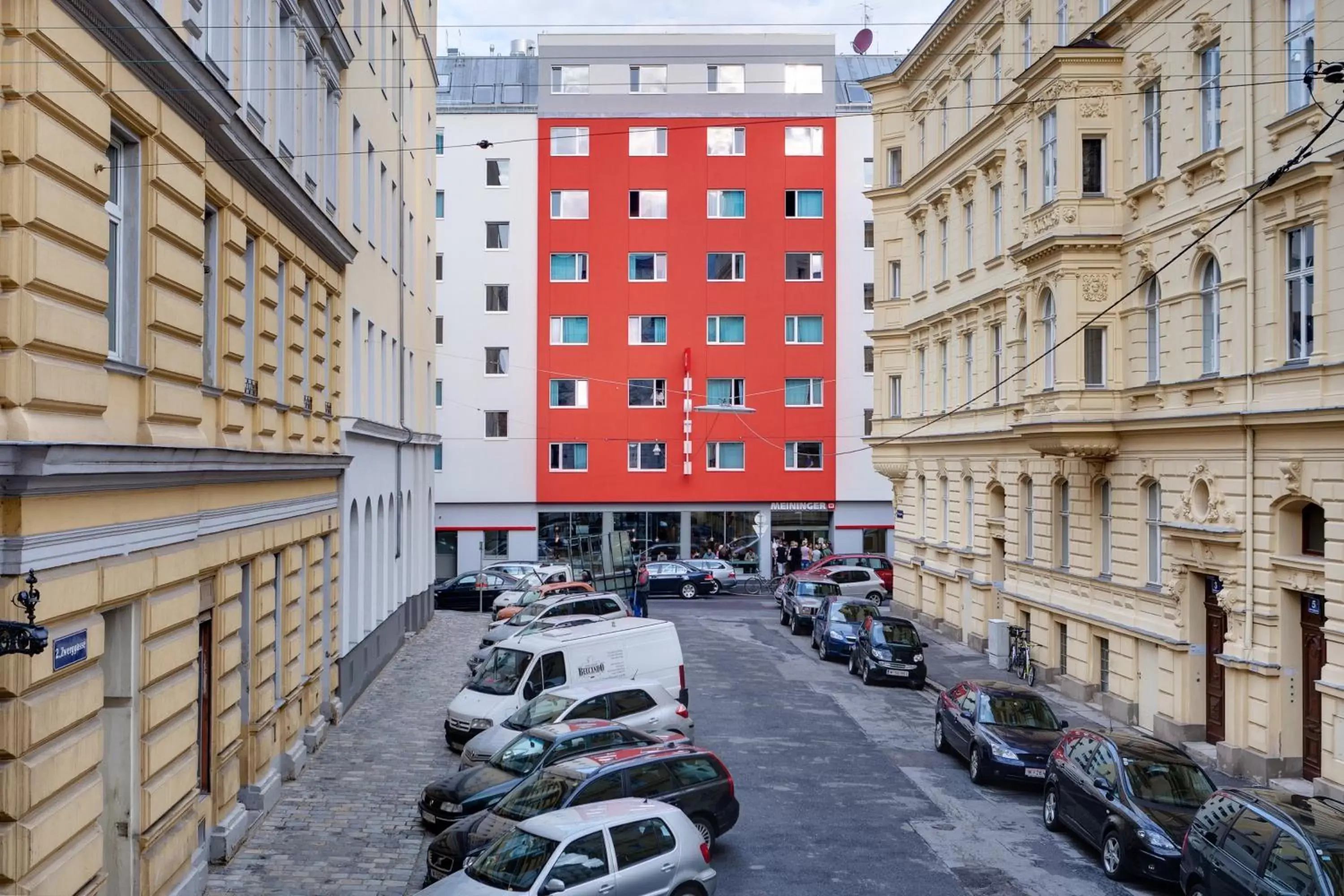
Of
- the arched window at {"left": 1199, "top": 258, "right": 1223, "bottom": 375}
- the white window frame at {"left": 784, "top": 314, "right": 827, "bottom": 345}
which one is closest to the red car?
the white window frame at {"left": 784, "top": 314, "right": 827, "bottom": 345}

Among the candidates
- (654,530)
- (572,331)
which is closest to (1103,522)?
(654,530)

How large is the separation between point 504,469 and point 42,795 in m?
42.4

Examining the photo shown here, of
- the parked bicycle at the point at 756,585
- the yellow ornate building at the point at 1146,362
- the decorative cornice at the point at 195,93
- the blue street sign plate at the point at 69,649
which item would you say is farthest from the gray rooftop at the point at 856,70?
the blue street sign plate at the point at 69,649

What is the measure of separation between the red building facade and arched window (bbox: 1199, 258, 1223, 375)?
98.8 feet

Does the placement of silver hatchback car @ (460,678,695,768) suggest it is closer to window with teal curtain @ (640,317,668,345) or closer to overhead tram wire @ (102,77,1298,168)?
overhead tram wire @ (102,77,1298,168)

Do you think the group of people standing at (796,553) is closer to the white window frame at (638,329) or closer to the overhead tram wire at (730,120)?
the white window frame at (638,329)

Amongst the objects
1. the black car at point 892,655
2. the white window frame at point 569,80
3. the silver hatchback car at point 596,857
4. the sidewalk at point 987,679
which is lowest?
the sidewalk at point 987,679

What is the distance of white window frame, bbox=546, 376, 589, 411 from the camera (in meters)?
50.4

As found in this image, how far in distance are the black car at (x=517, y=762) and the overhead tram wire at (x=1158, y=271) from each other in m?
11.5

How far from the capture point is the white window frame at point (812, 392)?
50969 millimetres

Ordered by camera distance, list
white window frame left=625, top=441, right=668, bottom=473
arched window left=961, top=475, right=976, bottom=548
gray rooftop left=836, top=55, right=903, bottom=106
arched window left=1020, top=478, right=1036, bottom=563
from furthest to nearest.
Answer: gray rooftop left=836, top=55, right=903, bottom=106 → white window frame left=625, top=441, right=668, bottom=473 → arched window left=961, top=475, right=976, bottom=548 → arched window left=1020, top=478, right=1036, bottom=563

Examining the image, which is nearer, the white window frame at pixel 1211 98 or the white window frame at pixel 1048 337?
the white window frame at pixel 1211 98

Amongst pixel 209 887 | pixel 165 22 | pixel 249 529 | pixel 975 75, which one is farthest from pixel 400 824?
pixel 975 75

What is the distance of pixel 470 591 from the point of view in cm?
4141
